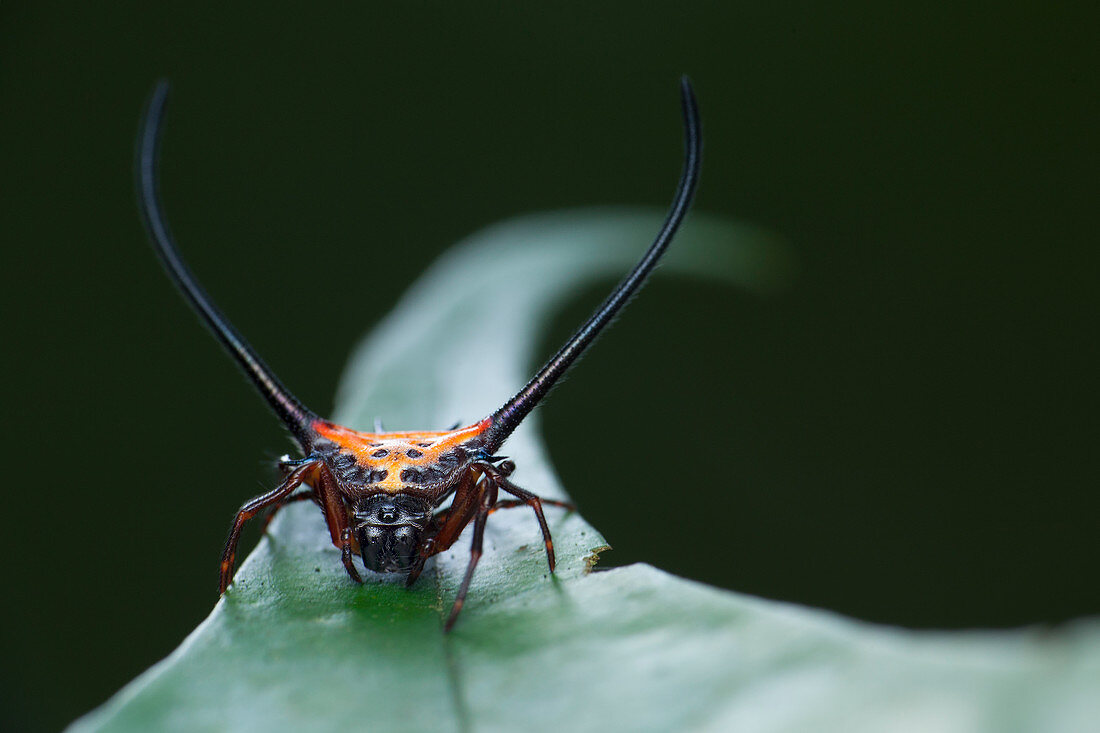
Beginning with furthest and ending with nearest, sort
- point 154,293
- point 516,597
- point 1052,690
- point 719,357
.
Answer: point 719,357 → point 154,293 → point 516,597 → point 1052,690

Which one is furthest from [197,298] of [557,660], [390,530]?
[557,660]

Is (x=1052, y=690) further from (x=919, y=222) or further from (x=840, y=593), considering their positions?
(x=919, y=222)

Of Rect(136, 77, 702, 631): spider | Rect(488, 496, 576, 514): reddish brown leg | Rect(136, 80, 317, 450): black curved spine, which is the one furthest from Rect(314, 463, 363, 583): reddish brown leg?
Rect(488, 496, 576, 514): reddish brown leg

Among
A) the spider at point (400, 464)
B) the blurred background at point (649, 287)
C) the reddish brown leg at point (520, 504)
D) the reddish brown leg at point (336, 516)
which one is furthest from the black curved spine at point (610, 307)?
the blurred background at point (649, 287)

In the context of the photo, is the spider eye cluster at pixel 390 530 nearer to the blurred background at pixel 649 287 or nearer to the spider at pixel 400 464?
the spider at pixel 400 464

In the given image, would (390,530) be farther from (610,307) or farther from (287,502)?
(610,307)

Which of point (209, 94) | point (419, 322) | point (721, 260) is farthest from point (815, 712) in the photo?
point (209, 94)
